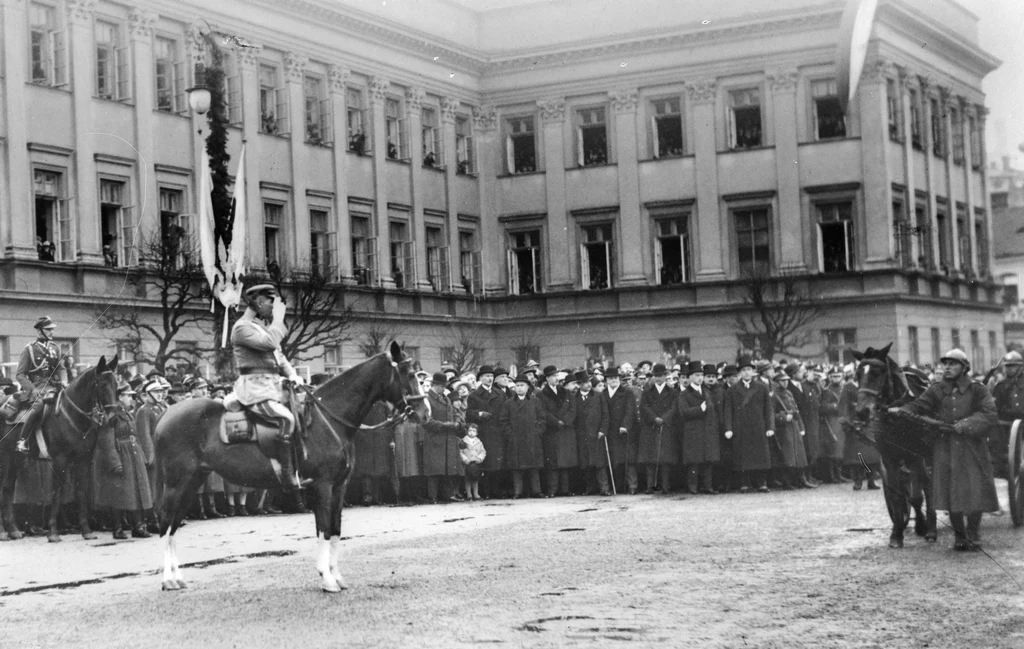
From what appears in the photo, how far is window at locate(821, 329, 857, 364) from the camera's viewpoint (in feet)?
138

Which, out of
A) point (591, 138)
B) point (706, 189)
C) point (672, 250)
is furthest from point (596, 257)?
point (706, 189)

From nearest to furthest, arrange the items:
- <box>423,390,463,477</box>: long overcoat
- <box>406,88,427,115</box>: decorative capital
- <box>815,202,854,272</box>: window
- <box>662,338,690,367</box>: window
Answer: <box>423,390,463,477</box>: long overcoat, <box>406,88,427,115</box>: decorative capital, <box>815,202,854,272</box>: window, <box>662,338,690,367</box>: window

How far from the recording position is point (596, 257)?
154 feet

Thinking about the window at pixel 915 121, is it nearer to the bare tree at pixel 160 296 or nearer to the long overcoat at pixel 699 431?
the bare tree at pixel 160 296

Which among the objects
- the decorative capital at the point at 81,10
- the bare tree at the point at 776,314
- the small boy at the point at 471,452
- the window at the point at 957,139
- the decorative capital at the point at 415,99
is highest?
Answer: the decorative capital at the point at 415,99

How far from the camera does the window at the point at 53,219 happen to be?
96.5ft

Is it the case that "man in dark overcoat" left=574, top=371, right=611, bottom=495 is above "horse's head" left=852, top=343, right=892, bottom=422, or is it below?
below

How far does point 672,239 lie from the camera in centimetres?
4597

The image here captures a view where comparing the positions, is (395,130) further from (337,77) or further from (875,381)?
(875,381)

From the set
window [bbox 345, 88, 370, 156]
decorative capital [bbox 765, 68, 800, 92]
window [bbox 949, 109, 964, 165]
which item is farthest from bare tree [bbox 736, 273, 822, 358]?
window [bbox 345, 88, 370, 156]

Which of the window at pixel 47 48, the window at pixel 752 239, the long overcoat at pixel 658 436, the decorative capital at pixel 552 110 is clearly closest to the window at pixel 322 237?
the decorative capital at pixel 552 110

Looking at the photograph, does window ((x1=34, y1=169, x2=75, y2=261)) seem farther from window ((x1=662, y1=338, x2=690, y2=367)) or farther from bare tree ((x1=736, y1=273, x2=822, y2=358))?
window ((x1=662, y1=338, x2=690, y2=367))

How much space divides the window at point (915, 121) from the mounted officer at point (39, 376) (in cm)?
3039

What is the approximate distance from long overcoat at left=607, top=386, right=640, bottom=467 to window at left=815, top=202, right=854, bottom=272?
2280 centimetres
